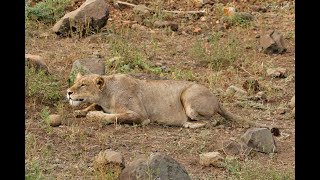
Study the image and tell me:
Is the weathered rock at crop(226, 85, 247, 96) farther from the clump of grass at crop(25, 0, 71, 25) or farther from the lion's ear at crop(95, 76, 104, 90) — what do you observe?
the clump of grass at crop(25, 0, 71, 25)

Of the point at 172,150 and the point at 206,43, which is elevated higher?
the point at 206,43

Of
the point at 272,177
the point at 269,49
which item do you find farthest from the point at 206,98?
the point at 269,49

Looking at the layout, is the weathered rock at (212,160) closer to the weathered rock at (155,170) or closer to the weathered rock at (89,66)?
the weathered rock at (155,170)

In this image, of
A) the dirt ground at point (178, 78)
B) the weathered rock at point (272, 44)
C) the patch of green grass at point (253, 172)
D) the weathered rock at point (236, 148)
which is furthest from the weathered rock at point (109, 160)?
the weathered rock at point (272, 44)

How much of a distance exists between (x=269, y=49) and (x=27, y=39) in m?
3.66

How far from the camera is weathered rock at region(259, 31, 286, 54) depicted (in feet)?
40.3

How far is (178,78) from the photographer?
1066 centimetres

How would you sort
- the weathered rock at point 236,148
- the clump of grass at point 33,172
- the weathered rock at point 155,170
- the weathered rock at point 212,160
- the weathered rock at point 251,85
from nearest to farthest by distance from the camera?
the weathered rock at point 155,170 → the clump of grass at point 33,172 → the weathered rock at point 212,160 → the weathered rock at point 236,148 → the weathered rock at point 251,85

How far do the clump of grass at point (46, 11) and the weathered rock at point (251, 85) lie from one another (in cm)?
397

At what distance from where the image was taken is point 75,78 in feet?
31.6

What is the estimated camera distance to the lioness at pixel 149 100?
9.02 metres

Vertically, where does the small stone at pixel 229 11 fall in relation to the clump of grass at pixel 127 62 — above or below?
above

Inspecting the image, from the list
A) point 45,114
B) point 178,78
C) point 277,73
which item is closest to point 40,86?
point 45,114
